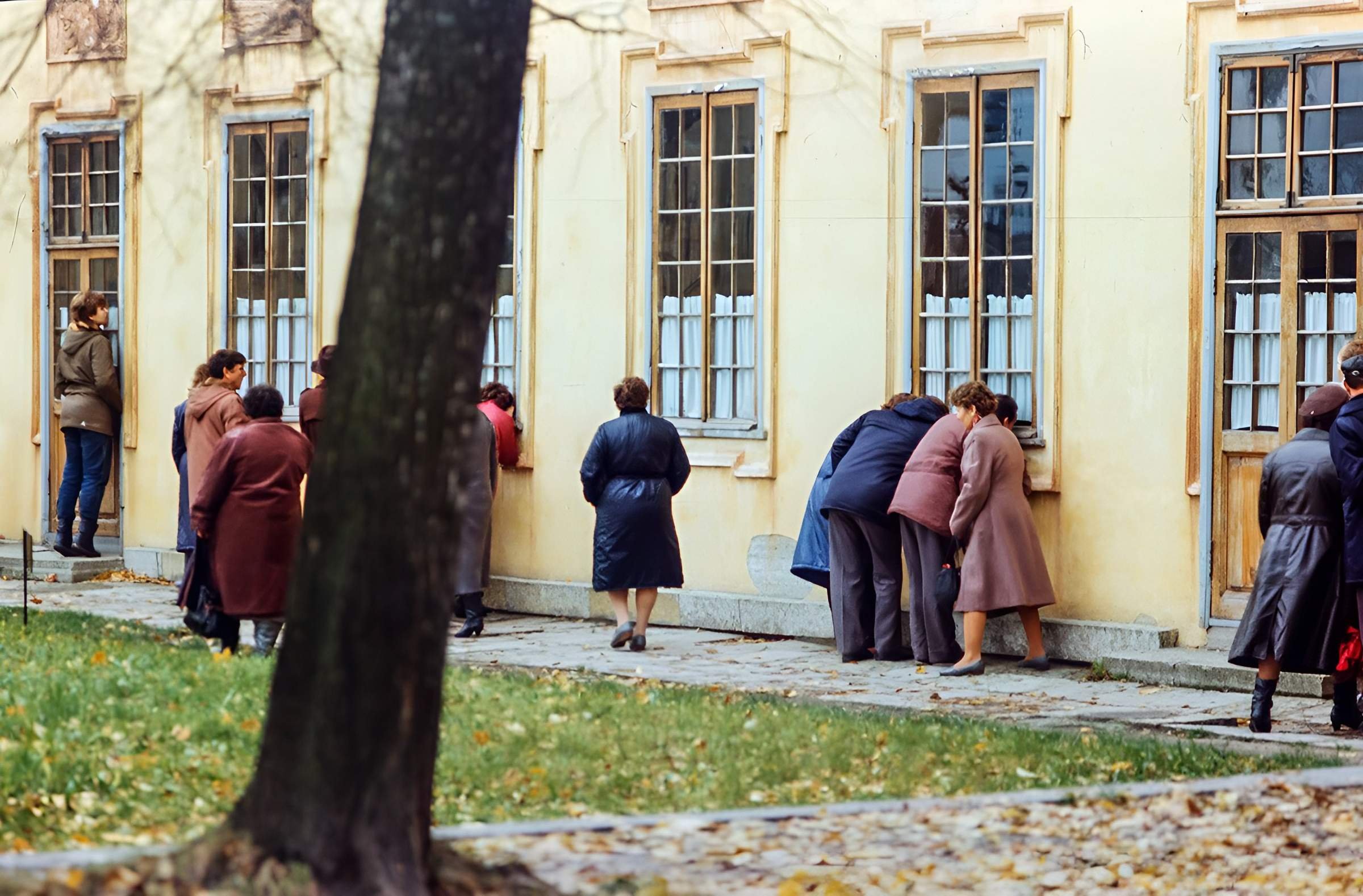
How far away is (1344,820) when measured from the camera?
25.1 ft

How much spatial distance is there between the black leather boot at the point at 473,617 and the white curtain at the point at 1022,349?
3725mm

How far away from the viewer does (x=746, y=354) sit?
14.9 metres

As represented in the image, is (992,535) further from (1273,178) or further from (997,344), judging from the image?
(1273,178)

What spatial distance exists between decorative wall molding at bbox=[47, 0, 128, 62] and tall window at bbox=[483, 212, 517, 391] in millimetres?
4295

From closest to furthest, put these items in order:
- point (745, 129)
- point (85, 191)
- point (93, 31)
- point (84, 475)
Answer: point (745, 129) < point (84, 475) < point (93, 31) < point (85, 191)

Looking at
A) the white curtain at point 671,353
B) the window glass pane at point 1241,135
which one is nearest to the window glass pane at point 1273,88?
the window glass pane at point 1241,135

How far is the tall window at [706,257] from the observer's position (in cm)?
1485

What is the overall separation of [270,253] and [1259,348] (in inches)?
325

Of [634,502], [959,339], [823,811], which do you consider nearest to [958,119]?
[959,339]

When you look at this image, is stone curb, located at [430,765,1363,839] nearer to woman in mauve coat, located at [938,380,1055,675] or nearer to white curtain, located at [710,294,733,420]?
woman in mauve coat, located at [938,380,1055,675]

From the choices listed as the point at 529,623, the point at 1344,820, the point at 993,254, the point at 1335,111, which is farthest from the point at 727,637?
the point at 1344,820

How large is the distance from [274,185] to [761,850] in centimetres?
Answer: 1157

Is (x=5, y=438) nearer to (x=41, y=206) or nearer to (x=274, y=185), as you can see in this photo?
(x=41, y=206)

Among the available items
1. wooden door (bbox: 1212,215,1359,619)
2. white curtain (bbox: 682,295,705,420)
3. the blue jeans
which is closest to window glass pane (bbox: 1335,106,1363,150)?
wooden door (bbox: 1212,215,1359,619)
